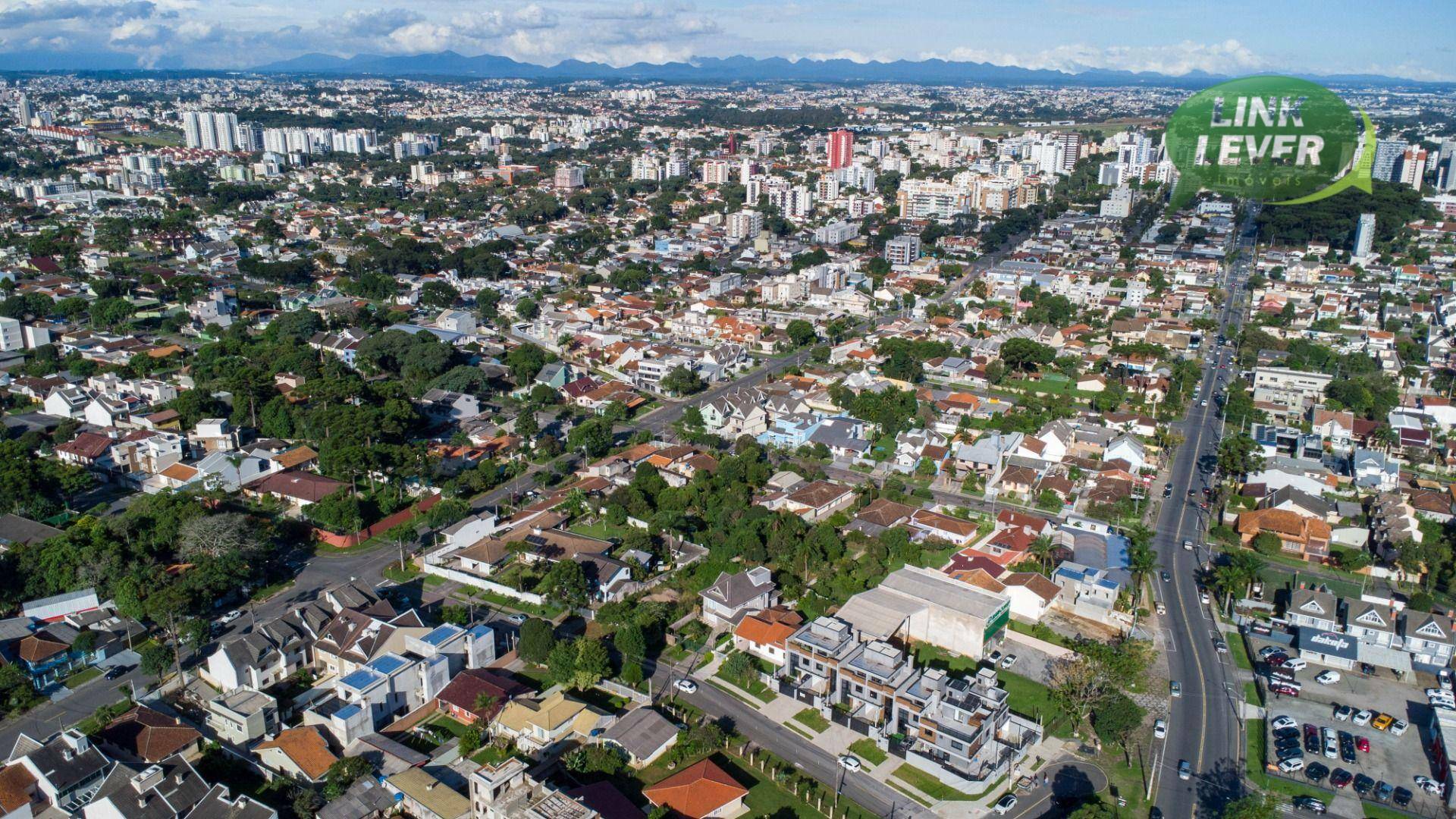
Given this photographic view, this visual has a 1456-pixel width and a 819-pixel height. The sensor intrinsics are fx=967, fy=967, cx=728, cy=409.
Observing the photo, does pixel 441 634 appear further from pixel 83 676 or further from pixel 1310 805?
pixel 1310 805

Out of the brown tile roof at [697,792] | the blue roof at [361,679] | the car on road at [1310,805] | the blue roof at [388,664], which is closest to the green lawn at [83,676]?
the blue roof at [361,679]

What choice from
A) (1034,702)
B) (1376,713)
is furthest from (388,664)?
(1376,713)

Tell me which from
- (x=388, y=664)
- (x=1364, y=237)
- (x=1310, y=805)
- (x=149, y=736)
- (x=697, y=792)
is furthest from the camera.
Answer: (x=1364, y=237)

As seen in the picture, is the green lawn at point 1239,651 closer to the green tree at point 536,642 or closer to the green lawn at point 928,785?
the green lawn at point 928,785

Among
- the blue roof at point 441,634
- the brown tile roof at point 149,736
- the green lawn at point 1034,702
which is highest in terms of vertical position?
the blue roof at point 441,634

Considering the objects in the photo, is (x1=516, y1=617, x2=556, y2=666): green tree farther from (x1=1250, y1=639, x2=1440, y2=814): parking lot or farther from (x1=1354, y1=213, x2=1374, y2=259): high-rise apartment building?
(x1=1354, y1=213, x2=1374, y2=259): high-rise apartment building

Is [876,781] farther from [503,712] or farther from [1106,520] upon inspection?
[1106,520]
